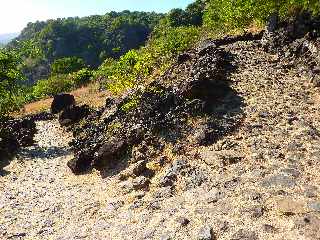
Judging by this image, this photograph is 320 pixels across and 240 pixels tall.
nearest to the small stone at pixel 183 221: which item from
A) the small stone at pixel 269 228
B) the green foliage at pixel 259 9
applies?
the small stone at pixel 269 228

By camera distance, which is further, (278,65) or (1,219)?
(278,65)

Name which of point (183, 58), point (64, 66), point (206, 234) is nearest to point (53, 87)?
point (64, 66)

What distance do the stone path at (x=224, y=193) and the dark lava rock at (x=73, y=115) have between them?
14.6 m

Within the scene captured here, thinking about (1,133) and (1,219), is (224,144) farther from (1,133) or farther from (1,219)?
(1,133)

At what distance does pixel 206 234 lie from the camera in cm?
1391

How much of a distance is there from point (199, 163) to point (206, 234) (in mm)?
5607

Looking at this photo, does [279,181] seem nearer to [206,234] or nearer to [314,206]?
[314,206]

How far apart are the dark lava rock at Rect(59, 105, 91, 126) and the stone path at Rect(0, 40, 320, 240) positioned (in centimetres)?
1456

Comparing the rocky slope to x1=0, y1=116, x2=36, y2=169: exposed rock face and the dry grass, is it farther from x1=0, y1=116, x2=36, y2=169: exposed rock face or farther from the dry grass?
the dry grass

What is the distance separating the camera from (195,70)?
2795 centimetres

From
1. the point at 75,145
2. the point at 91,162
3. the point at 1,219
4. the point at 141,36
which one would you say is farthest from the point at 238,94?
the point at 141,36

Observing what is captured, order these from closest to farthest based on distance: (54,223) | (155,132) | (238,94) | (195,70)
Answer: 1. (54,223)
2. (155,132)
3. (238,94)
4. (195,70)

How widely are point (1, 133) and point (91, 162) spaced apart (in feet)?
44.7

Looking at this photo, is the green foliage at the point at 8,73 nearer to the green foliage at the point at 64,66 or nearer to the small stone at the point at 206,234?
the small stone at the point at 206,234
